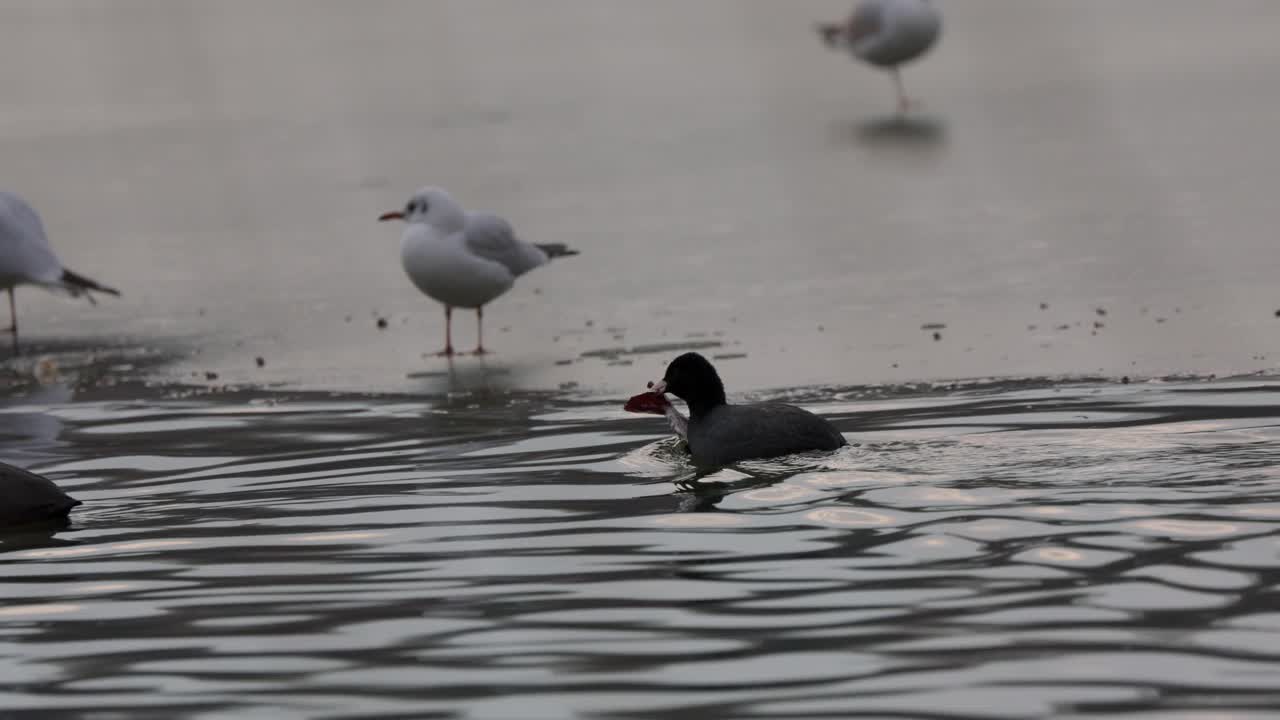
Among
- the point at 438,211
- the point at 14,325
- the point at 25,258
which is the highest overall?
the point at 438,211

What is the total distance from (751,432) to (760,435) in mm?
50

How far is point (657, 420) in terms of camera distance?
10.4 meters

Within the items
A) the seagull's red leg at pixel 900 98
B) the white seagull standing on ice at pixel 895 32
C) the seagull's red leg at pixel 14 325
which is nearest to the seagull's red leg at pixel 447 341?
the seagull's red leg at pixel 14 325

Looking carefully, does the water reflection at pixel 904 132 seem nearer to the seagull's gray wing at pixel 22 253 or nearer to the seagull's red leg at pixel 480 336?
the seagull's red leg at pixel 480 336

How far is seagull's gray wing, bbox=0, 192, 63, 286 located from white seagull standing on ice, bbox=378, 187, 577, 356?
2.46m

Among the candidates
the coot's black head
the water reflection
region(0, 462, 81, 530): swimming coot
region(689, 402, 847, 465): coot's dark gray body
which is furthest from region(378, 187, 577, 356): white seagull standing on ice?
the water reflection

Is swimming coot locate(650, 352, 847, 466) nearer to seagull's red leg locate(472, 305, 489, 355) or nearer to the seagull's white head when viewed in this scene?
seagull's red leg locate(472, 305, 489, 355)

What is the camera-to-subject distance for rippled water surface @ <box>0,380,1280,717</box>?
5.60m

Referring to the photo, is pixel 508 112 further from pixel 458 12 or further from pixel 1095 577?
pixel 1095 577

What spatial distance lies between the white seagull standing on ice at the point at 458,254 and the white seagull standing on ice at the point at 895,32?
33.2 ft

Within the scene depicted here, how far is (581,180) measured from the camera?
19.0 m

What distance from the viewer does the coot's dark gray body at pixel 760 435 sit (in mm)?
8922

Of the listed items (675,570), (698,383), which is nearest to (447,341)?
(698,383)

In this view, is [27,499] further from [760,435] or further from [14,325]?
[14,325]
